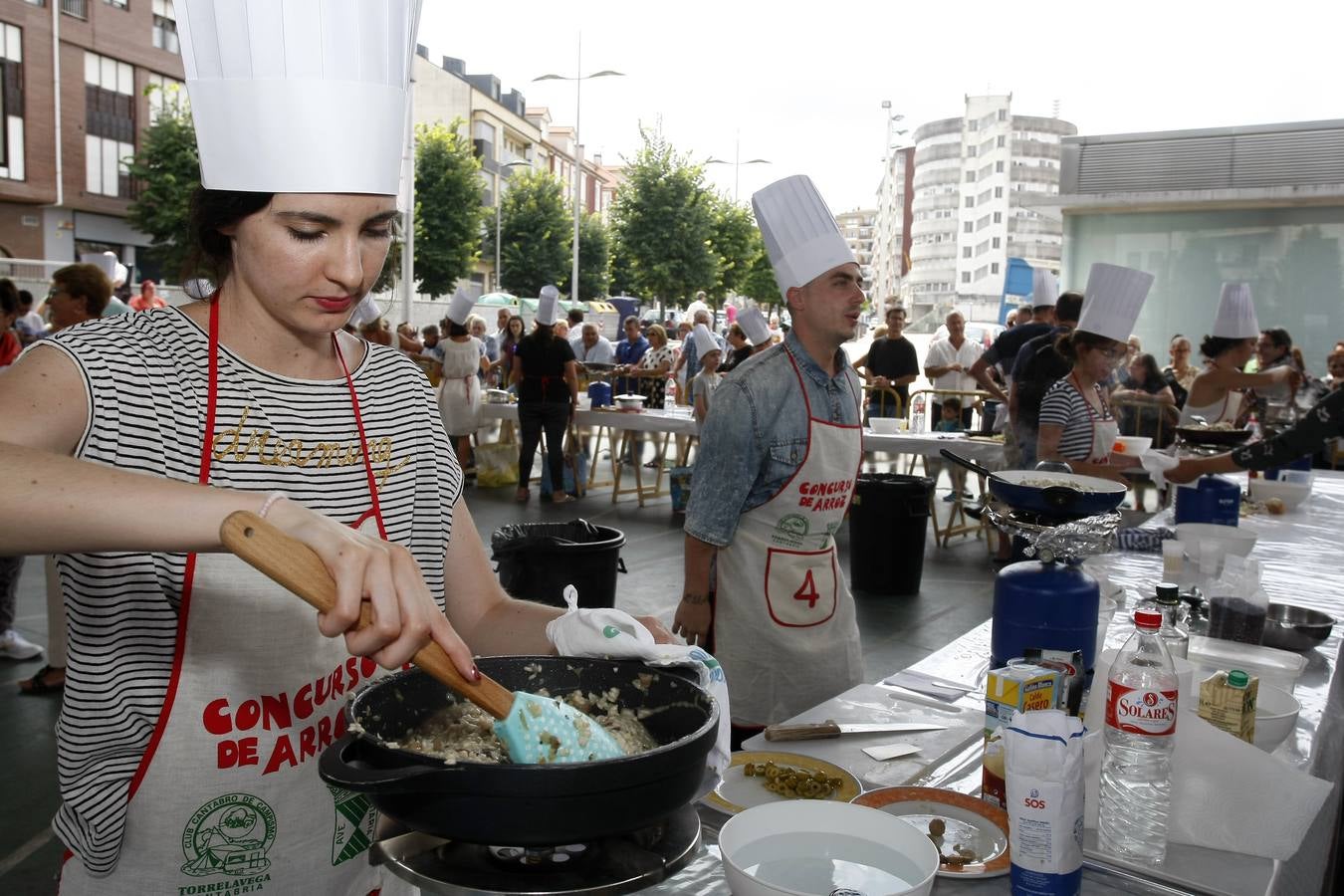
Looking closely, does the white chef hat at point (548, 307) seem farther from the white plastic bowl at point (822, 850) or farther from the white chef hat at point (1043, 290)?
the white plastic bowl at point (822, 850)

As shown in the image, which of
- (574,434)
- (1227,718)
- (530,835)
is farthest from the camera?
(574,434)

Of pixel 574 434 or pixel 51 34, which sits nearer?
pixel 574 434

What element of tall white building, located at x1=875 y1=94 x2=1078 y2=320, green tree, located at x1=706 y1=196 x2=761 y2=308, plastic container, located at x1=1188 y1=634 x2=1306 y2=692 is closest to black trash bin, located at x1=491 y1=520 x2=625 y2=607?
plastic container, located at x1=1188 y1=634 x2=1306 y2=692

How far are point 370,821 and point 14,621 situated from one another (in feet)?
16.4

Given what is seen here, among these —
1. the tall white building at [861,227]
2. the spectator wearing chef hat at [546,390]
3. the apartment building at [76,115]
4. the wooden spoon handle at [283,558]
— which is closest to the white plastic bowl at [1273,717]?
the wooden spoon handle at [283,558]

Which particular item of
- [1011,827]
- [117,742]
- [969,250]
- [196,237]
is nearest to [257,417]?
[196,237]

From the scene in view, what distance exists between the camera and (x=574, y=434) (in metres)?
9.86

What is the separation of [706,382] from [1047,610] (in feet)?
24.1

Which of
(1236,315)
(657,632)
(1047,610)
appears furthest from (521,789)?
(1236,315)

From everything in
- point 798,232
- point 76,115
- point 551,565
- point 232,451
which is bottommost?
point 551,565

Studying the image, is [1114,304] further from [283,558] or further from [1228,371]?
[283,558]

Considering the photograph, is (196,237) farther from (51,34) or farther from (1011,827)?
(51,34)

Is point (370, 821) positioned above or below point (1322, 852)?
above

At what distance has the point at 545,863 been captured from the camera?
98 cm
